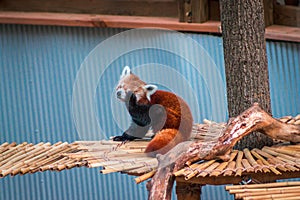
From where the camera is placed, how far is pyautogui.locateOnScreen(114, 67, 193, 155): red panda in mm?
3922

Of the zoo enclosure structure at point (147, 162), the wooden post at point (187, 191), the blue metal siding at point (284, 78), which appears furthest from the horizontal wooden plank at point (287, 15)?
the wooden post at point (187, 191)

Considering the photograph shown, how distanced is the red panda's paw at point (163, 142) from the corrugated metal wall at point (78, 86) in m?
1.38

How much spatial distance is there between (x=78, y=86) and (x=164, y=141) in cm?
175

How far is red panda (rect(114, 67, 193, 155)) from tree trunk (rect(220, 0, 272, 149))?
0.90 ft

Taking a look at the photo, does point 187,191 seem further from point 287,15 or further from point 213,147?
point 287,15

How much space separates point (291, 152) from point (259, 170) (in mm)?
380

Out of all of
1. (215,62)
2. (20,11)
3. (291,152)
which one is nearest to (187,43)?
(215,62)

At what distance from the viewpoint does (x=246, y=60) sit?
3980 mm

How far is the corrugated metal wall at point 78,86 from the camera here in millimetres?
5367

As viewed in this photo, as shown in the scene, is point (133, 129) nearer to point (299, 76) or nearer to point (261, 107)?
point (261, 107)

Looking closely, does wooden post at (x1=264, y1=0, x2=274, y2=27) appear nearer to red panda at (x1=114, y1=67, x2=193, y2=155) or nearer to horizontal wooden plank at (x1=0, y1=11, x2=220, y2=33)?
horizontal wooden plank at (x1=0, y1=11, x2=220, y2=33)

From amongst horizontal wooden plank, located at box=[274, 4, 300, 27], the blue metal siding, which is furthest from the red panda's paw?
horizontal wooden plank, located at box=[274, 4, 300, 27]

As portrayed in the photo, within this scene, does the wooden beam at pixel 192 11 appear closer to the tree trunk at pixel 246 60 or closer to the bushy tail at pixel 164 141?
the tree trunk at pixel 246 60

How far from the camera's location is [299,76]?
5.27 m
